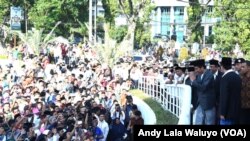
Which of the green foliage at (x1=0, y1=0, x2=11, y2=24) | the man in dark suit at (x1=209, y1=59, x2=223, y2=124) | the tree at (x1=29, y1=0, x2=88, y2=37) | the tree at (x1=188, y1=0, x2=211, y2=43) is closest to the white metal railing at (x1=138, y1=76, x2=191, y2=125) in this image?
the man in dark suit at (x1=209, y1=59, x2=223, y2=124)

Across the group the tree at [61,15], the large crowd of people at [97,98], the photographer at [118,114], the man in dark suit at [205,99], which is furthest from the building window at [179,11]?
the man in dark suit at [205,99]

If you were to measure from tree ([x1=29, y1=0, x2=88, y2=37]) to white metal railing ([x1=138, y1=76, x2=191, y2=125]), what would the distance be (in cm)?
2600

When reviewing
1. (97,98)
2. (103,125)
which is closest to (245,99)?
(103,125)

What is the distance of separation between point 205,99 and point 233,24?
22701 millimetres

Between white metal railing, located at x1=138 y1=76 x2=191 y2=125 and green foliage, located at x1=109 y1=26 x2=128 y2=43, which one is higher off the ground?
green foliage, located at x1=109 y1=26 x2=128 y2=43

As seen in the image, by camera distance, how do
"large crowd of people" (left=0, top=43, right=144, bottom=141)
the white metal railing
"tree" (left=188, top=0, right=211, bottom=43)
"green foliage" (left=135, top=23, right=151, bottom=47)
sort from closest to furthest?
1. the white metal railing
2. "large crowd of people" (left=0, top=43, right=144, bottom=141)
3. "tree" (left=188, top=0, right=211, bottom=43)
4. "green foliage" (left=135, top=23, right=151, bottom=47)

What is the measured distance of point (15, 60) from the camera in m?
29.4

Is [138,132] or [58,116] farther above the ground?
[138,132]

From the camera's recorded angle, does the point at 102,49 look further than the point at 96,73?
Yes

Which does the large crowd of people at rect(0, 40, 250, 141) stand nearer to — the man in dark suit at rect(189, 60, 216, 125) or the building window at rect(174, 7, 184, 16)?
the man in dark suit at rect(189, 60, 216, 125)

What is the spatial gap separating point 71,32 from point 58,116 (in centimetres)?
3359

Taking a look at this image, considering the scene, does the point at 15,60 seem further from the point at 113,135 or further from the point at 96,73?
the point at 113,135

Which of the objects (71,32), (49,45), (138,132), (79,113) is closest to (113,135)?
(79,113)

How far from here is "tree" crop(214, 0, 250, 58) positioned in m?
30.3
